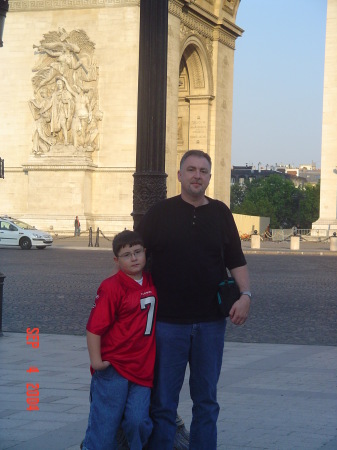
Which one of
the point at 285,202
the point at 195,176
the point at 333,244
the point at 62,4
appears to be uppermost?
the point at 62,4

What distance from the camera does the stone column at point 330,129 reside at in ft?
152

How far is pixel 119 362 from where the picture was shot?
4.77 metres

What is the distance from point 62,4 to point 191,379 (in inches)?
1469

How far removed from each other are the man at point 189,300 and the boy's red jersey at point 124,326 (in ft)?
0.55

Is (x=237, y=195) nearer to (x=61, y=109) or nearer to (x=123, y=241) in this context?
(x=61, y=109)

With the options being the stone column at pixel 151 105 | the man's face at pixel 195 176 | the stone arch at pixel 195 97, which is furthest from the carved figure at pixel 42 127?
the man's face at pixel 195 176

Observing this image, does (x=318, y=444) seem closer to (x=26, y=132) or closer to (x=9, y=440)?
(x=9, y=440)

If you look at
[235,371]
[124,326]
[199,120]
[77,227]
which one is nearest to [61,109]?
[77,227]

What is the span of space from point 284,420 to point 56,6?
119 feet

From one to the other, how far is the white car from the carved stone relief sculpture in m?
6.84

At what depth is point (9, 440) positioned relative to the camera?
5852mm

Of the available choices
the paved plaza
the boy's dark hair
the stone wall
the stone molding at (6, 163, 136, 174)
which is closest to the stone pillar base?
the stone wall

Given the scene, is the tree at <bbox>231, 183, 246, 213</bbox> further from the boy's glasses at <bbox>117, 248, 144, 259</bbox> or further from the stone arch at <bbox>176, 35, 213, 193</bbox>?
the boy's glasses at <bbox>117, 248, 144, 259</bbox>

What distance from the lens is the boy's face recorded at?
15.9 feet
